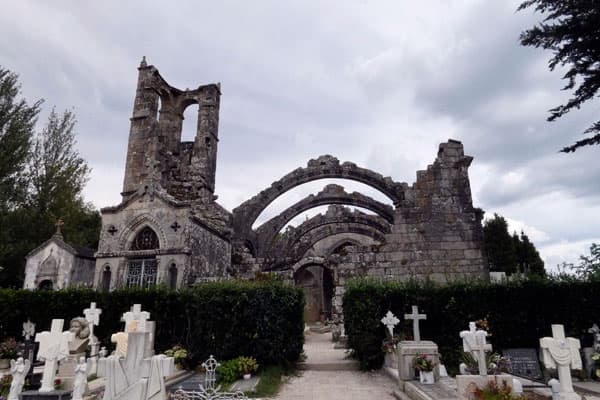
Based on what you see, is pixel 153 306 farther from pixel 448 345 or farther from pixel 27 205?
pixel 27 205

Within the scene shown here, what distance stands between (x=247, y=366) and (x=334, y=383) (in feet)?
5.99

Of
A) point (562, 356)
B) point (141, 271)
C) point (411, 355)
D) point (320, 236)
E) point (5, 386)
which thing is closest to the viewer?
point (562, 356)

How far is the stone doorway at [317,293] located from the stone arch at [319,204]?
219 inches

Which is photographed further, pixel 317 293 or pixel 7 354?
pixel 317 293

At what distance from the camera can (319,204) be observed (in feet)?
63.6

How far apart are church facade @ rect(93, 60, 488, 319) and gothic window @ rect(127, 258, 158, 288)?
3 centimetres

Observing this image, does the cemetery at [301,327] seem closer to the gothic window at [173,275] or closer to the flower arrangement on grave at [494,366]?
the flower arrangement on grave at [494,366]

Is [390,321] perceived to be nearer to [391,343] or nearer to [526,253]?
[391,343]

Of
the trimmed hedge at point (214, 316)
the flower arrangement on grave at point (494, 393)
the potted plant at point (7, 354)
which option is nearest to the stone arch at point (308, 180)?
the trimmed hedge at point (214, 316)

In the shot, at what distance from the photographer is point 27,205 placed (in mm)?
18828

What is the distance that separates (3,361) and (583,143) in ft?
51.9

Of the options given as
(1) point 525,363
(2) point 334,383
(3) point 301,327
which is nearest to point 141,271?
(3) point 301,327

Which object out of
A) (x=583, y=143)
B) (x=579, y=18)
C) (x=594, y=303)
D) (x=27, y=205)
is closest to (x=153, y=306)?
(x=594, y=303)

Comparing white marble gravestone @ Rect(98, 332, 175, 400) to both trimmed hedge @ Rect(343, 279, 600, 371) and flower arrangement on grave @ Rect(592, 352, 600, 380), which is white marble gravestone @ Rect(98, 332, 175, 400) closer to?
trimmed hedge @ Rect(343, 279, 600, 371)
